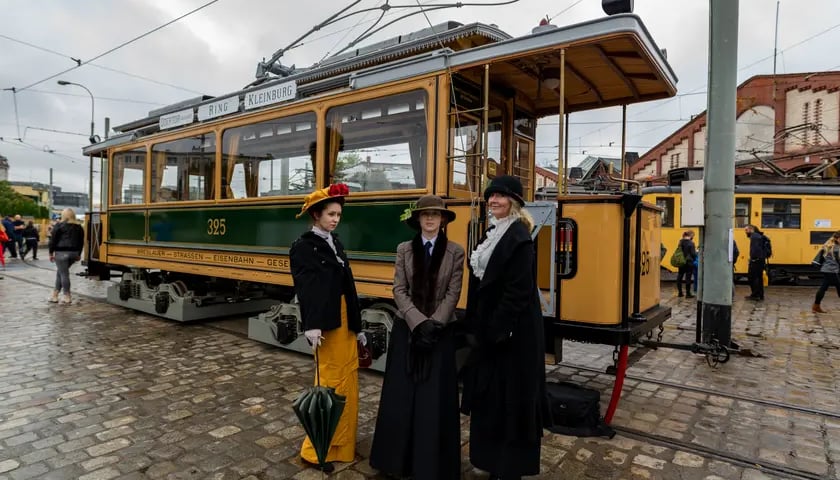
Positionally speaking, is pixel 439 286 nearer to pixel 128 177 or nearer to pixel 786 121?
pixel 128 177

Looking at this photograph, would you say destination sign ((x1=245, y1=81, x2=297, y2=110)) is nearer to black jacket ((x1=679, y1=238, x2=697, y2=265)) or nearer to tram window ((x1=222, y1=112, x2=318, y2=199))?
tram window ((x1=222, y1=112, x2=318, y2=199))

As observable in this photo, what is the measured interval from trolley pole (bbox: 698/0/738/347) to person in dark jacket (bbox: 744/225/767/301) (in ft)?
18.4

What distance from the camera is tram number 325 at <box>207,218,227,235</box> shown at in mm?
6824

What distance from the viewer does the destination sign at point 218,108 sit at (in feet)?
21.5

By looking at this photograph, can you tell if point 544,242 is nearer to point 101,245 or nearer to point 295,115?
point 295,115

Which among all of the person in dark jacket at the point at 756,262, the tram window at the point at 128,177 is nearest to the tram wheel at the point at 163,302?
the tram window at the point at 128,177

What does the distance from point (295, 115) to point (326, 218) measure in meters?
3.03

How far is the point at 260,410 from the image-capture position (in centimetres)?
429

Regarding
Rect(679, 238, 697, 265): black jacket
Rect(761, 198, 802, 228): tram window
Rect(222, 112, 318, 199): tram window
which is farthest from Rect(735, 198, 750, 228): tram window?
Rect(222, 112, 318, 199): tram window

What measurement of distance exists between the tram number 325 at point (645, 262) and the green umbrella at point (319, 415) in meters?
3.12

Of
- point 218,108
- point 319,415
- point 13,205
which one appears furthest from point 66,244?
point 13,205

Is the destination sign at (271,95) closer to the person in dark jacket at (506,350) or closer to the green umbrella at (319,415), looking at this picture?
the person in dark jacket at (506,350)

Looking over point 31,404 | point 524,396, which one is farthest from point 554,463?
point 31,404

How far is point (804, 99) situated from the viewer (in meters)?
22.7
